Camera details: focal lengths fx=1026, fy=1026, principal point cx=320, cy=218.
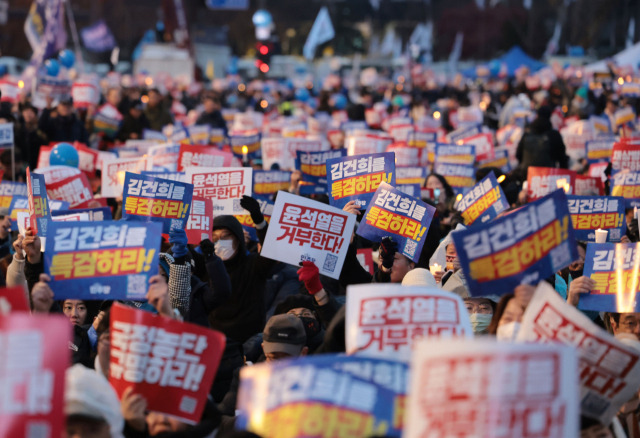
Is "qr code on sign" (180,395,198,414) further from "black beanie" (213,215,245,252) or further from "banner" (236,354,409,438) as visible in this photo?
"black beanie" (213,215,245,252)

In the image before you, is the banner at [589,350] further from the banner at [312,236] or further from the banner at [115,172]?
the banner at [115,172]

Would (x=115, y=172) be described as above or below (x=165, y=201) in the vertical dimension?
below

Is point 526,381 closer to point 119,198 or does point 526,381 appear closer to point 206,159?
point 119,198

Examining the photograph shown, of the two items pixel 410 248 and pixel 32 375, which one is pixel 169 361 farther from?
pixel 410 248

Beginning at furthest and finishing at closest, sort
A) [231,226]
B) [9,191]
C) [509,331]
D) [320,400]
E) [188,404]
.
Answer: [9,191], [231,226], [509,331], [188,404], [320,400]

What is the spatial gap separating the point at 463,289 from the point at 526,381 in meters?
2.76

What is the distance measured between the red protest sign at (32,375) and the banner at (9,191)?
6063 mm

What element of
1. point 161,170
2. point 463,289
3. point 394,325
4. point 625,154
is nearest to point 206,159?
point 161,170

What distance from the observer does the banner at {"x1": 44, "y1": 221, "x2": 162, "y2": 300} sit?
15.9ft

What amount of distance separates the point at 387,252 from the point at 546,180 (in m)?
4.14

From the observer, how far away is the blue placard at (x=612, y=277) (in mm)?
5539

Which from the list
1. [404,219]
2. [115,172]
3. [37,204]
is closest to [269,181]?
[115,172]

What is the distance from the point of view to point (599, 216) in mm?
8094

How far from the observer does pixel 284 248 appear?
649 cm
